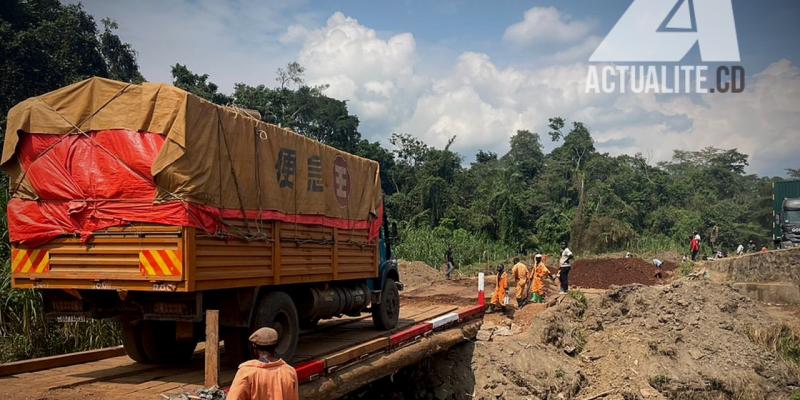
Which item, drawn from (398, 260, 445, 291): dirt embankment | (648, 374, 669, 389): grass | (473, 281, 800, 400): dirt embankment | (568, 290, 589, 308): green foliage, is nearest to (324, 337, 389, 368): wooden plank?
(473, 281, 800, 400): dirt embankment

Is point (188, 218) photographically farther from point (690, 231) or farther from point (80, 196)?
point (690, 231)

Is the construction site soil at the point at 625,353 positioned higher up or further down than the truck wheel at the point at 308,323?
further down

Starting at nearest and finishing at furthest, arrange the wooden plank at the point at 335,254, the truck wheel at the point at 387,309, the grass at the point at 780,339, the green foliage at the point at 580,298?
the wooden plank at the point at 335,254 → the truck wheel at the point at 387,309 → the grass at the point at 780,339 → the green foliage at the point at 580,298

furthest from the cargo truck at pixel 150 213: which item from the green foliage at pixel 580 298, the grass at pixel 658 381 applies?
the green foliage at pixel 580 298

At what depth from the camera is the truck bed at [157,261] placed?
5867 mm

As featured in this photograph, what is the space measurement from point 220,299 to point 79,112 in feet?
7.94

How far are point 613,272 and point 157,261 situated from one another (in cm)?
2437

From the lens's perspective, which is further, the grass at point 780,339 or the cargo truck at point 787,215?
the cargo truck at point 787,215

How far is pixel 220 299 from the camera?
6816mm

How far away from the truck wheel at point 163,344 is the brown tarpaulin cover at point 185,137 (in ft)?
6.53

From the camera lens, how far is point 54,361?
7.34 metres

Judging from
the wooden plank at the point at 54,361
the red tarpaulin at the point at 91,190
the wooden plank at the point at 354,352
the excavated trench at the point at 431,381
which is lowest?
the excavated trench at the point at 431,381

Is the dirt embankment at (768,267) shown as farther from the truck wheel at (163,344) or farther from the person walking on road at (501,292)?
the truck wheel at (163,344)

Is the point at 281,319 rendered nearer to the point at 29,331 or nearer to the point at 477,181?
the point at 29,331
